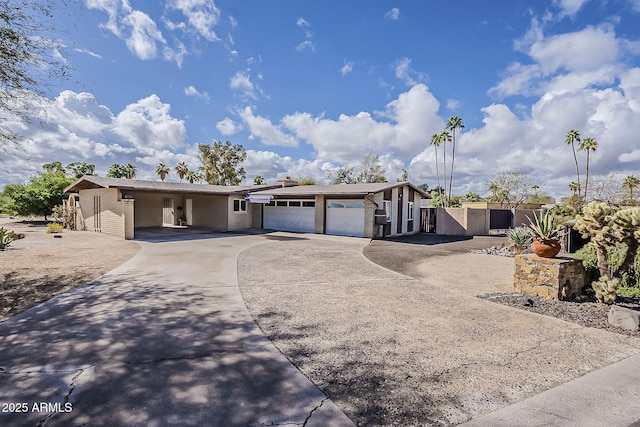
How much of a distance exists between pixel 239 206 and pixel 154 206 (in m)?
7.14

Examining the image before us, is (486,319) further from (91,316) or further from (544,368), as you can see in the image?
(91,316)

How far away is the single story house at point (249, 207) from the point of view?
18.1 metres

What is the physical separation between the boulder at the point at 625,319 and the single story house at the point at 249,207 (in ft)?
42.8

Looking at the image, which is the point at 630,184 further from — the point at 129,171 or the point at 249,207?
the point at 129,171

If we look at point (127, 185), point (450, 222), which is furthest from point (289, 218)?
point (450, 222)

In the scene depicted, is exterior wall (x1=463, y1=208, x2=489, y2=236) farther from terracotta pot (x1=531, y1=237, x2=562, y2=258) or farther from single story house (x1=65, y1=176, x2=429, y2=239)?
terracotta pot (x1=531, y1=237, x2=562, y2=258)

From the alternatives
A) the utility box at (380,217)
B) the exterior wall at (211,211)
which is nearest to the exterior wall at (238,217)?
the exterior wall at (211,211)

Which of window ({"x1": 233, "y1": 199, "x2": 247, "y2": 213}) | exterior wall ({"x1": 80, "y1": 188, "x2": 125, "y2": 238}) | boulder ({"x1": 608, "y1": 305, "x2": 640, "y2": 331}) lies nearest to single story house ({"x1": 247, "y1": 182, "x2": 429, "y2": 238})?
window ({"x1": 233, "y1": 199, "x2": 247, "y2": 213})

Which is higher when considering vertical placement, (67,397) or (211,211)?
(211,211)

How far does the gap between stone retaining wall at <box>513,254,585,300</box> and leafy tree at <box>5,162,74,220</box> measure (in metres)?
30.3

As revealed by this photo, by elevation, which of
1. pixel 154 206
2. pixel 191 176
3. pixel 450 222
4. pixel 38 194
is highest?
pixel 191 176

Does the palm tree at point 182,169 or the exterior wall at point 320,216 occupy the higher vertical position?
the palm tree at point 182,169

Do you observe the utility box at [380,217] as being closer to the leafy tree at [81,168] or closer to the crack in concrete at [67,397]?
the crack in concrete at [67,397]

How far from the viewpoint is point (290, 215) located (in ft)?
74.5
